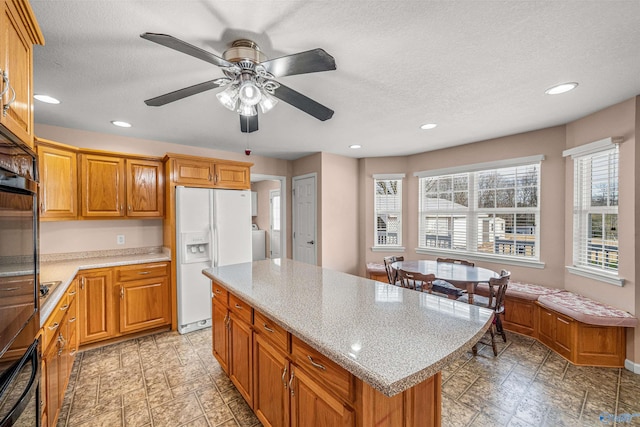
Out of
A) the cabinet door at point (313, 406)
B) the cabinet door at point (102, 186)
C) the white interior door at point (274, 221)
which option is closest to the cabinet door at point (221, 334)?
the cabinet door at point (313, 406)

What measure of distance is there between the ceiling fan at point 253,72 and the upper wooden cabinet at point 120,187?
1903 mm

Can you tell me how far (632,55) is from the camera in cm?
179

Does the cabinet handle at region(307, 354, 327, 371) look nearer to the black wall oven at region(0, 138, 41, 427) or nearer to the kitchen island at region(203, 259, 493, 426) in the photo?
the kitchen island at region(203, 259, 493, 426)

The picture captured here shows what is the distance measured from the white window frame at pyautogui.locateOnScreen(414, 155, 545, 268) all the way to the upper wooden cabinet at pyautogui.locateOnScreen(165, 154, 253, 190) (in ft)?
9.64

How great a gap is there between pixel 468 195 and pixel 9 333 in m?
4.68

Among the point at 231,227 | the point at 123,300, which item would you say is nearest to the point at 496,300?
the point at 231,227

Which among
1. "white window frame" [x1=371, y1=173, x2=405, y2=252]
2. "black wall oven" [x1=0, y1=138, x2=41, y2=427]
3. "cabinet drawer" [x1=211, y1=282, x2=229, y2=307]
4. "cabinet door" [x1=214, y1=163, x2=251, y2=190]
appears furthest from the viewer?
"white window frame" [x1=371, y1=173, x2=405, y2=252]

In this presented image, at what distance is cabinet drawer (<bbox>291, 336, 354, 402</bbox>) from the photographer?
41.4 inches

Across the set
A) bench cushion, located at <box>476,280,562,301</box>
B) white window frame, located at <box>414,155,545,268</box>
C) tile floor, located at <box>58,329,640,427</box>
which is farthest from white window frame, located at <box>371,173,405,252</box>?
tile floor, located at <box>58,329,640,427</box>

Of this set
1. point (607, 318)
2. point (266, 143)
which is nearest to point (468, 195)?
point (607, 318)

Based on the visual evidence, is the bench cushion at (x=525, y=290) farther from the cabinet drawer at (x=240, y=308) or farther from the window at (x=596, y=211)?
the cabinet drawer at (x=240, y=308)

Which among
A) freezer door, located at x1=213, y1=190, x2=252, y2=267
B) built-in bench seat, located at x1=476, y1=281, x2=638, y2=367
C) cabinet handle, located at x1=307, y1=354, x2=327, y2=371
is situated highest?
freezer door, located at x1=213, y1=190, x2=252, y2=267

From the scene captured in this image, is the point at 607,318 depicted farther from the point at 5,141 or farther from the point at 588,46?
the point at 5,141

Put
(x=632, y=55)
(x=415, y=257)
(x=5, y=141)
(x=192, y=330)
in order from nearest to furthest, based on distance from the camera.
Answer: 1. (x=5, y=141)
2. (x=632, y=55)
3. (x=192, y=330)
4. (x=415, y=257)
